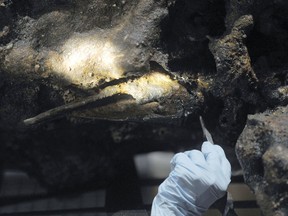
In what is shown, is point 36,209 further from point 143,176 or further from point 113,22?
point 113,22

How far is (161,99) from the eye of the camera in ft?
4.84

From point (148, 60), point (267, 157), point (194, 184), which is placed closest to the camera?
point (267, 157)

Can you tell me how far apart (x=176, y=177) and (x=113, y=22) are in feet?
2.07

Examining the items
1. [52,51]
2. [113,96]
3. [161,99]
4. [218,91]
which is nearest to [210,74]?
[218,91]

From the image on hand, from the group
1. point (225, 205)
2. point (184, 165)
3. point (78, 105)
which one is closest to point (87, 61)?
point (78, 105)

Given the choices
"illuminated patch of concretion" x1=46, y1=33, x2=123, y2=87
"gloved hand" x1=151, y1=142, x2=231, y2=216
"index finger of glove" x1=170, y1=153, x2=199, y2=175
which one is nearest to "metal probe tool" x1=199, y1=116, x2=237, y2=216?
"gloved hand" x1=151, y1=142, x2=231, y2=216

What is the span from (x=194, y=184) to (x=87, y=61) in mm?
595

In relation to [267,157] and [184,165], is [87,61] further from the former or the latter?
[267,157]

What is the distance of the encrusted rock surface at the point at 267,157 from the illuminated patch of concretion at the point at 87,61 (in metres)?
0.52

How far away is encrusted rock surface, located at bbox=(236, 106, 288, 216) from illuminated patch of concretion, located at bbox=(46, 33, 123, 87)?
516 millimetres

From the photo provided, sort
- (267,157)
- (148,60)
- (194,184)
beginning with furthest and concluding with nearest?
(148,60)
(194,184)
(267,157)

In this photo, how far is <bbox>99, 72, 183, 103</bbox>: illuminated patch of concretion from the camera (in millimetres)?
1478

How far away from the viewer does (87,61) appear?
151cm

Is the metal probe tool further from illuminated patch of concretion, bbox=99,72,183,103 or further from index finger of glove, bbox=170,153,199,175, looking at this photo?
illuminated patch of concretion, bbox=99,72,183,103
